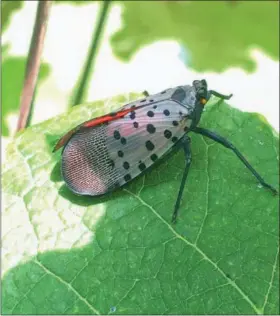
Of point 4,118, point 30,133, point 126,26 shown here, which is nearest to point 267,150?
point 30,133

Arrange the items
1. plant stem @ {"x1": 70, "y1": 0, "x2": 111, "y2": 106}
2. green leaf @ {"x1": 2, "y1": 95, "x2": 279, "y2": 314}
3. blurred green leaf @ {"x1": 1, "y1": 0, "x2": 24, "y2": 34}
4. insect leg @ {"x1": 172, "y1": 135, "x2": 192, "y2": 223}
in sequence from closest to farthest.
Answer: green leaf @ {"x1": 2, "y1": 95, "x2": 279, "y2": 314}
insect leg @ {"x1": 172, "y1": 135, "x2": 192, "y2": 223}
plant stem @ {"x1": 70, "y1": 0, "x2": 111, "y2": 106}
blurred green leaf @ {"x1": 1, "y1": 0, "x2": 24, "y2": 34}

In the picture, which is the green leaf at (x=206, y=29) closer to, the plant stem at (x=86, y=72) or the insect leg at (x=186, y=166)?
the plant stem at (x=86, y=72)

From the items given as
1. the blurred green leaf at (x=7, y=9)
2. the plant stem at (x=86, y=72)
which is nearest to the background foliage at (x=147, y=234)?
the plant stem at (x=86, y=72)

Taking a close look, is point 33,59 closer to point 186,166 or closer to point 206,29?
point 186,166

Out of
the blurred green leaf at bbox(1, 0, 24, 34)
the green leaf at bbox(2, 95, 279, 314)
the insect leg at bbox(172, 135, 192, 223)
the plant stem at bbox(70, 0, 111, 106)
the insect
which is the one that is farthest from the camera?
the blurred green leaf at bbox(1, 0, 24, 34)

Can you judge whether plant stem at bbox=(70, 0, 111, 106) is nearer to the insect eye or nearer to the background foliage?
the background foliage

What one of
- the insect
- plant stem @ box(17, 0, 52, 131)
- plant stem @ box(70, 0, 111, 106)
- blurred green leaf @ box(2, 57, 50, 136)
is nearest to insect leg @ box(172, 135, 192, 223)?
the insect
